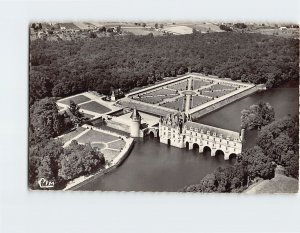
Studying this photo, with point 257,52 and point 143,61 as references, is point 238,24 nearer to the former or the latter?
point 257,52

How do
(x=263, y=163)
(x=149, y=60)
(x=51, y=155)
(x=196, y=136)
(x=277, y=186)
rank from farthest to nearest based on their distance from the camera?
(x=149, y=60), (x=196, y=136), (x=51, y=155), (x=263, y=163), (x=277, y=186)

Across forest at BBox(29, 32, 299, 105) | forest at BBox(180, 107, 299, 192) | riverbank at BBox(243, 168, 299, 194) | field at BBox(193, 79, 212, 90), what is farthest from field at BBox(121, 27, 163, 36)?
riverbank at BBox(243, 168, 299, 194)

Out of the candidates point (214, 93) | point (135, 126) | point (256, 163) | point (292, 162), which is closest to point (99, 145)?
point (135, 126)

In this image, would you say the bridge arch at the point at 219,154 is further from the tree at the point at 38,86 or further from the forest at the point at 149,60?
the tree at the point at 38,86

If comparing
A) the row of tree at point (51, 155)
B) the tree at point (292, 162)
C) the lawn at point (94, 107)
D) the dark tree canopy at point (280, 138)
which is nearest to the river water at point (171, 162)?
the dark tree canopy at point (280, 138)

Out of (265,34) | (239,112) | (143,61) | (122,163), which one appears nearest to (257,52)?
A: (265,34)

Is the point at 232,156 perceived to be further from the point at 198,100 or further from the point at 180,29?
the point at 180,29
